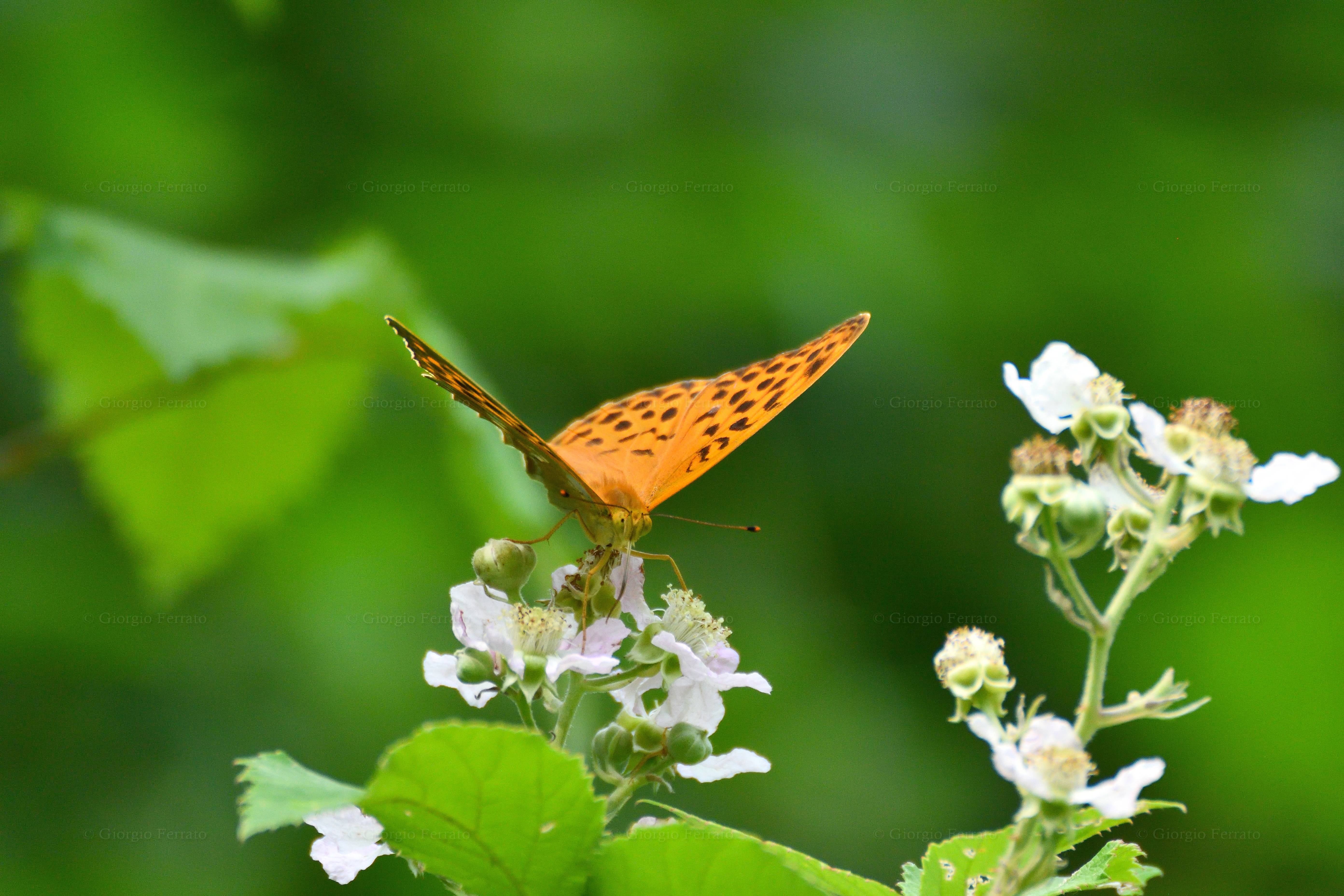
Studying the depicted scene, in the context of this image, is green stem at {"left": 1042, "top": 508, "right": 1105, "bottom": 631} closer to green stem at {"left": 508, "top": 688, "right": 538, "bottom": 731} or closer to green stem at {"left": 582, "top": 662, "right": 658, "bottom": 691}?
green stem at {"left": 582, "top": 662, "right": 658, "bottom": 691}

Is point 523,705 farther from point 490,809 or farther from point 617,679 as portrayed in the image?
point 490,809

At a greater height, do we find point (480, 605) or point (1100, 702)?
point (1100, 702)

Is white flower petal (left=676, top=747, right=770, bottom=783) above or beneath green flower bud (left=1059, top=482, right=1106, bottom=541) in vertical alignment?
beneath

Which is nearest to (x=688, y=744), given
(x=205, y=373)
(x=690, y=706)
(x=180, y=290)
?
(x=690, y=706)

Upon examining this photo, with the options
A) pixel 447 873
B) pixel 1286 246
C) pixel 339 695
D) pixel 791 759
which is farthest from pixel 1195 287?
pixel 447 873

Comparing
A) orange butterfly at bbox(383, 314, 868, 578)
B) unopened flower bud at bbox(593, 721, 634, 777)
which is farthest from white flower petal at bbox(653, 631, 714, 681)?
orange butterfly at bbox(383, 314, 868, 578)

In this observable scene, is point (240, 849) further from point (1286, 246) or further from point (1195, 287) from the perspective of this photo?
point (1286, 246)
